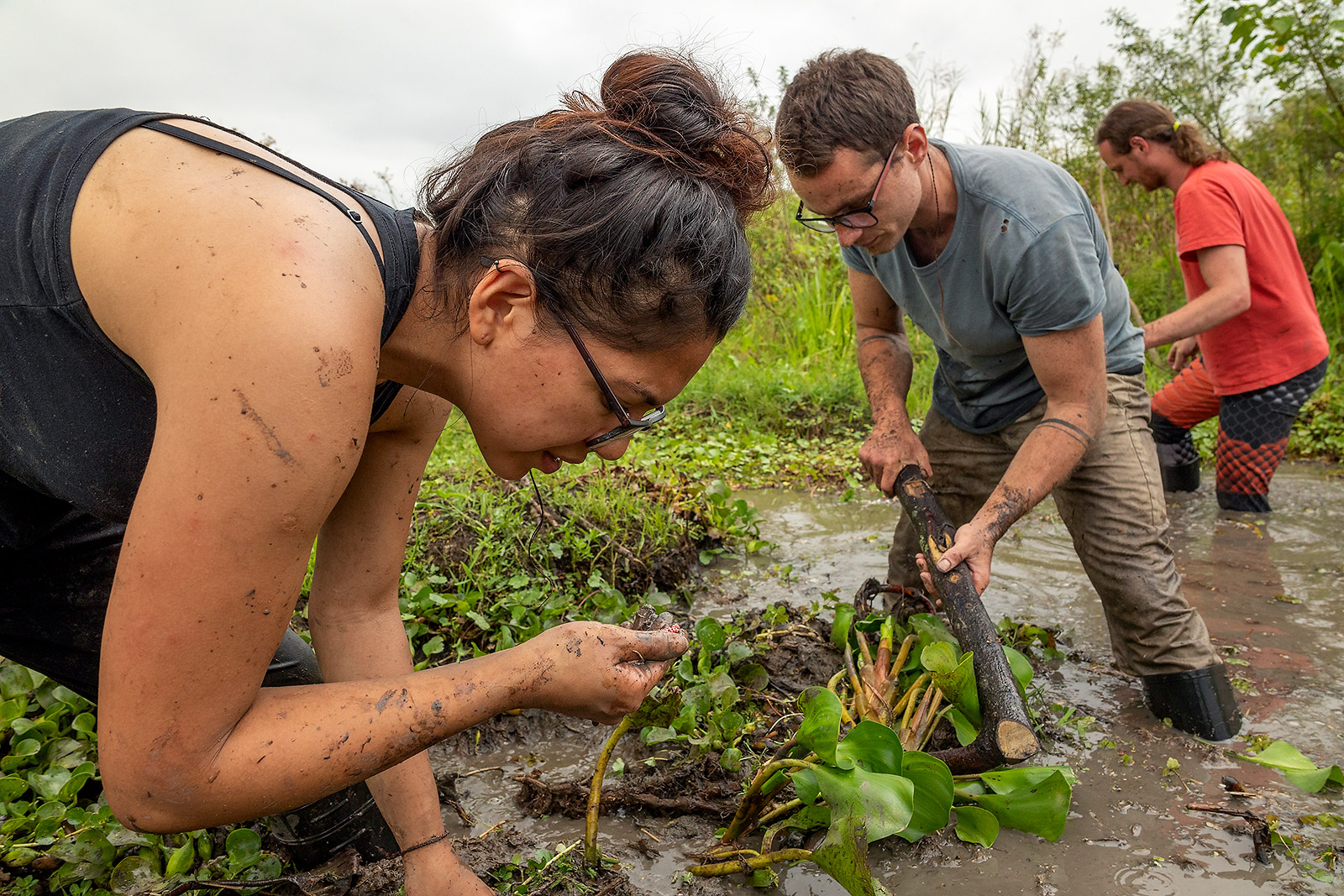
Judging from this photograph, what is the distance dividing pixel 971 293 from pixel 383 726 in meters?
2.08

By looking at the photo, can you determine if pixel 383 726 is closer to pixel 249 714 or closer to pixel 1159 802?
pixel 249 714

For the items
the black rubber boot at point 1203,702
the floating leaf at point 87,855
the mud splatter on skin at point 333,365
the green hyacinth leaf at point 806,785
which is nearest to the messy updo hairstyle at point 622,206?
Answer: the mud splatter on skin at point 333,365

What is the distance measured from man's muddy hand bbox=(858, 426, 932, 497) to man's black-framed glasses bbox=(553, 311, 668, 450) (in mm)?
1532

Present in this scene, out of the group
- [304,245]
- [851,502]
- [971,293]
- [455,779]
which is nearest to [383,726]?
[304,245]

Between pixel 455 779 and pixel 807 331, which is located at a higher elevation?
pixel 807 331

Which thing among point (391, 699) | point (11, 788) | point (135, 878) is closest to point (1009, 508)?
point (391, 699)

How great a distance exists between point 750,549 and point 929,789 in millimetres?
1991

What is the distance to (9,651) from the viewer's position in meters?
1.57

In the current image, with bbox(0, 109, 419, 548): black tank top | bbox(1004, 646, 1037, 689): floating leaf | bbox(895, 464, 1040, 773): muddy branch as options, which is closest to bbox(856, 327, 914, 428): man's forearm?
bbox(895, 464, 1040, 773): muddy branch

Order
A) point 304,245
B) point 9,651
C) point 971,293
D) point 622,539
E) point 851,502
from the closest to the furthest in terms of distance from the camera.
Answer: point 304,245, point 9,651, point 971,293, point 622,539, point 851,502

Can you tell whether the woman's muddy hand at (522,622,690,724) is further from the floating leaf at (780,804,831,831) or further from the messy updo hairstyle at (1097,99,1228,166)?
the messy updo hairstyle at (1097,99,1228,166)

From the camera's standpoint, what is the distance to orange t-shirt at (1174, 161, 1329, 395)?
12.5 ft

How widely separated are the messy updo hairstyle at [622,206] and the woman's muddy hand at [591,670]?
0.46 metres

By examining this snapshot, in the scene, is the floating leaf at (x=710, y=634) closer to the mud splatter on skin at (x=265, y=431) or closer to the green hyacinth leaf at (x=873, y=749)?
the green hyacinth leaf at (x=873, y=749)
